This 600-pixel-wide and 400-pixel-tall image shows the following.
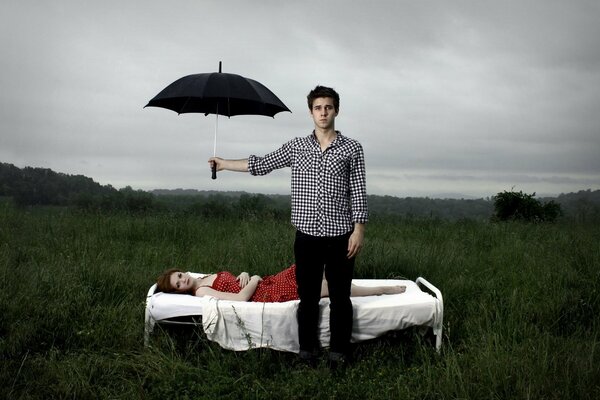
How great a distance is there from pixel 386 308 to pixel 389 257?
2164mm

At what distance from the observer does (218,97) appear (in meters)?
5.12

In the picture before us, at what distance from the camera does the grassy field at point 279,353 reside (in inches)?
159

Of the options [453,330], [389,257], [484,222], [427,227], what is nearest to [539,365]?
[453,330]

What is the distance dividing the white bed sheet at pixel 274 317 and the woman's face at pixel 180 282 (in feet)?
1.18

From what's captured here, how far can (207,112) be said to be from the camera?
18.5 feet

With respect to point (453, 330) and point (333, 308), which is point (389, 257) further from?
point (333, 308)

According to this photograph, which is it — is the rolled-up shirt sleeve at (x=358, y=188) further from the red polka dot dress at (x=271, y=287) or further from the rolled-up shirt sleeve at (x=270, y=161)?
the red polka dot dress at (x=271, y=287)

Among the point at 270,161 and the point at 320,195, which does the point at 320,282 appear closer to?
the point at 320,195

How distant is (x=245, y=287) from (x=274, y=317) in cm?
56

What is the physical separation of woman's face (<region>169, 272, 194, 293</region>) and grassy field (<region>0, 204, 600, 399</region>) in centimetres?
42

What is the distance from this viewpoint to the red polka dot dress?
512cm

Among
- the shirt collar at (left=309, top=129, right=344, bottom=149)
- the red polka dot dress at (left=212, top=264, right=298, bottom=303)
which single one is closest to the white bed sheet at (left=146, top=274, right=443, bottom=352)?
the red polka dot dress at (left=212, top=264, right=298, bottom=303)

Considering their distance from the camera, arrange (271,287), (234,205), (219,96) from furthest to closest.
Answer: (234,205)
(271,287)
(219,96)

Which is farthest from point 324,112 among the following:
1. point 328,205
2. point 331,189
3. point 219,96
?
point 219,96
